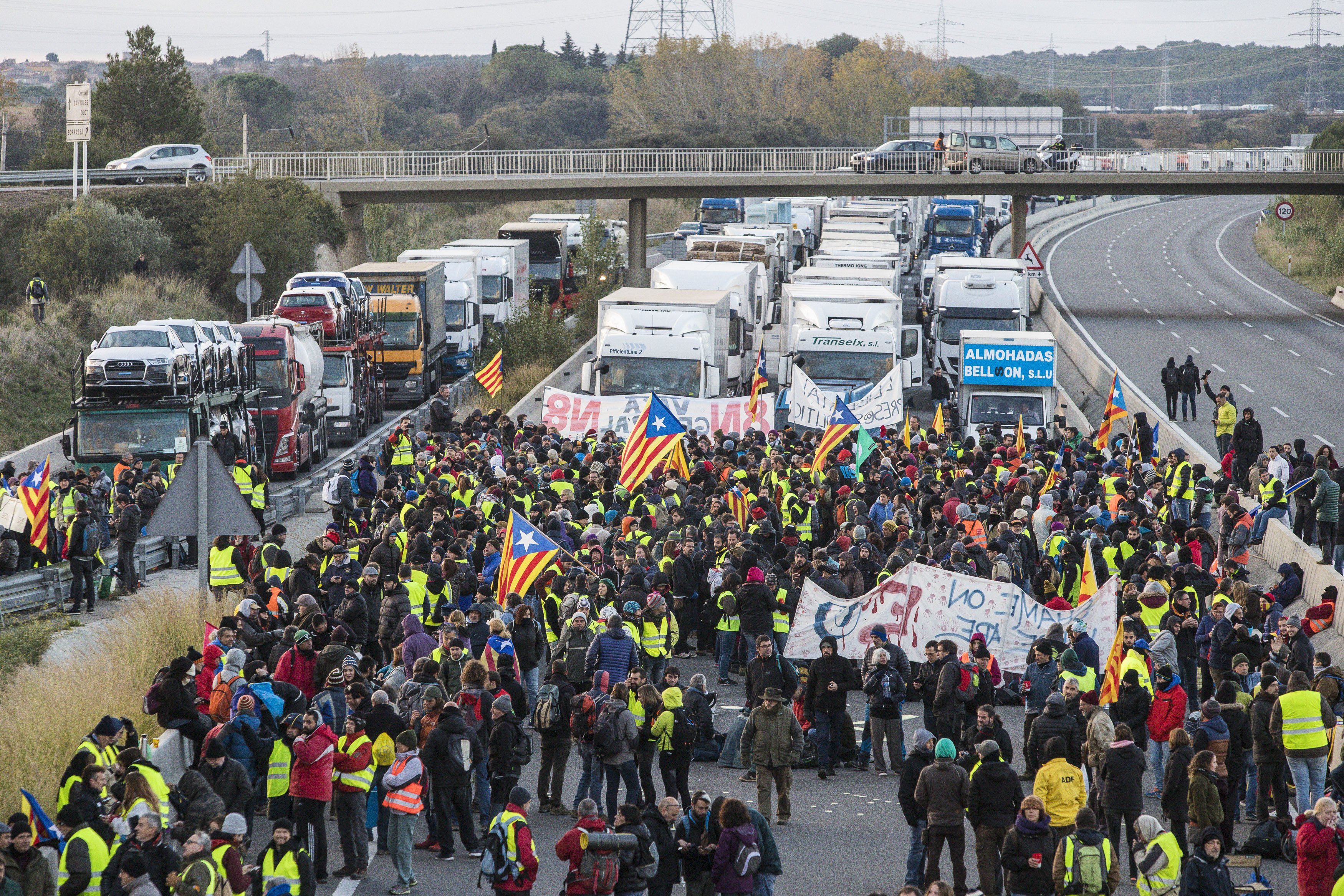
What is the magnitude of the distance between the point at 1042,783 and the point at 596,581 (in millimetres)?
5803

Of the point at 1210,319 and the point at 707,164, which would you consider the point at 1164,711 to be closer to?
the point at 1210,319

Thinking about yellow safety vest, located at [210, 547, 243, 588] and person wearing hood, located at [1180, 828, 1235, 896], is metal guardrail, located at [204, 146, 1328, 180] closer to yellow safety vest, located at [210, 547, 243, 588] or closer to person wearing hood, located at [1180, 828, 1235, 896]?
yellow safety vest, located at [210, 547, 243, 588]

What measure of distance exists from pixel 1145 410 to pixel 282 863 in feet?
93.4

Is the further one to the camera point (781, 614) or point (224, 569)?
point (224, 569)

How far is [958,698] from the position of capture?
13547mm

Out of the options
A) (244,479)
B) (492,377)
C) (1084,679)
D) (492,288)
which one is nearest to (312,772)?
(1084,679)

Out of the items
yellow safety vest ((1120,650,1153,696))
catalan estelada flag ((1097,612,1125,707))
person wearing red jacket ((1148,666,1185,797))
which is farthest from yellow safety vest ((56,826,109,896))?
person wearing red jacket ((1148,666,1185,797))

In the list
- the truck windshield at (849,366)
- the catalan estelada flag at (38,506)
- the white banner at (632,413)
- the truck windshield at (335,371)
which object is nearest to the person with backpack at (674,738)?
the catalan estelada flag at (38,506)

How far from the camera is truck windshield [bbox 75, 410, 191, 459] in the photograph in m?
25.1

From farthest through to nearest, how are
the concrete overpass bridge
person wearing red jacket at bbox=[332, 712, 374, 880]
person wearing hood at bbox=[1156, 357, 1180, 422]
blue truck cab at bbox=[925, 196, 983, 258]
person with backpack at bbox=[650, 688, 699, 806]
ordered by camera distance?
blue truck cab at bbox=[925, 196, 983, 258] → the concrete overpass bridge → person wearing hood at bbox=[1156, 357, 1180, 422] → person with backpack at bbox=[650, 688, 699, 806] → person wearing red jacket at bbox=[332, 712, 374, 880]

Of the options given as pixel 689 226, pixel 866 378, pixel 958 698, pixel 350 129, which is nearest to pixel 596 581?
pixel 958 698

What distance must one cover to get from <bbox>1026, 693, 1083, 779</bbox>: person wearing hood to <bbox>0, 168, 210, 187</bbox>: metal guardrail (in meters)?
51.4

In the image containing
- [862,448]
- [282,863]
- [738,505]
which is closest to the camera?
[282,863]

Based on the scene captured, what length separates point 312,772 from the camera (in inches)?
451
